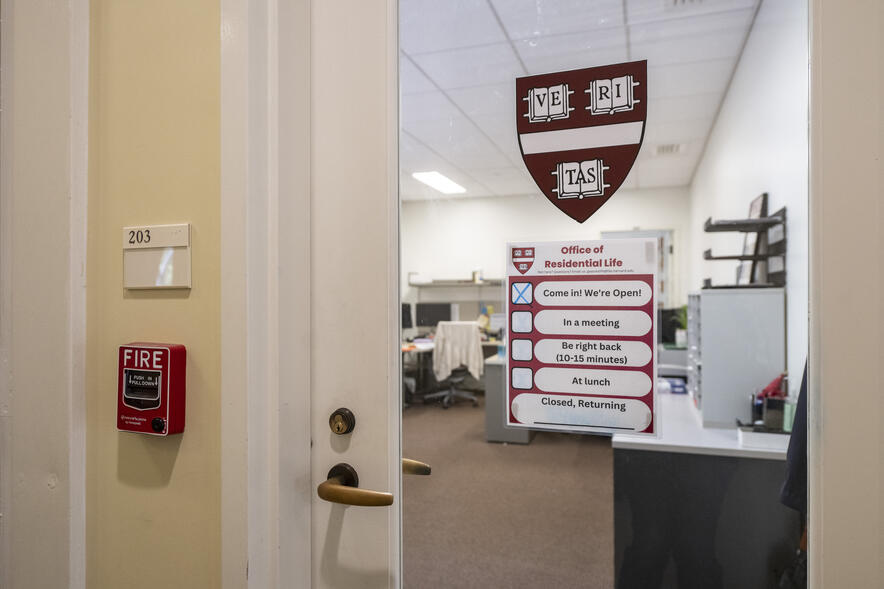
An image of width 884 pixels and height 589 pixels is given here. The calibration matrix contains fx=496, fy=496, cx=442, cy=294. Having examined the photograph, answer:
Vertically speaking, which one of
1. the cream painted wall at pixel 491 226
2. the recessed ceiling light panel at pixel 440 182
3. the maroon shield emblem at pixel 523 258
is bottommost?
the maroon shield emblem at pixel 523 258

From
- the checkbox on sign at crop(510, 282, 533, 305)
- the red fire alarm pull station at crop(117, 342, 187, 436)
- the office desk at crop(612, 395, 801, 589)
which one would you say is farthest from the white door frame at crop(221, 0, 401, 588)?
the office desk at crop(612, 395, 801, 589)

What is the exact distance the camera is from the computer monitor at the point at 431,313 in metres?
0.98

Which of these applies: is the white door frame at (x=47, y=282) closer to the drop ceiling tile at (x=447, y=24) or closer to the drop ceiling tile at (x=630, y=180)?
the drop ceiling tile at (x=447, y=24)

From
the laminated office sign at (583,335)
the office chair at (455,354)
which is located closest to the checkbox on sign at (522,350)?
the laminated office sign at (583,335)

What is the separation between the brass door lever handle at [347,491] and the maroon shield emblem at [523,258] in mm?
456

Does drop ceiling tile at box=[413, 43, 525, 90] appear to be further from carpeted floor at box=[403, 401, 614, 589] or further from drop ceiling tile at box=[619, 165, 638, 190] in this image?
carpeted floor at box=[403, 401, 614, 589]

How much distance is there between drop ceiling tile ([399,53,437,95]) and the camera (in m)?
0.94

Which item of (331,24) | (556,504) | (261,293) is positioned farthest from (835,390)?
(556,504)

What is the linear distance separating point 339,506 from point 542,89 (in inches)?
33.8

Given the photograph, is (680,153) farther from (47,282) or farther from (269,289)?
(47,282)

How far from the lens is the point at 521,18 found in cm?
87

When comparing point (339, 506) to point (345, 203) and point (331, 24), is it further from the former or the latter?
point (331, 24)

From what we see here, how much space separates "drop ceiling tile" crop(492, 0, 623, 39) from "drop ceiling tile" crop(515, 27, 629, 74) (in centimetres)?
1

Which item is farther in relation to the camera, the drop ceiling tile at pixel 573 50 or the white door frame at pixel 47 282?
the white door frame at pixel 47 282
